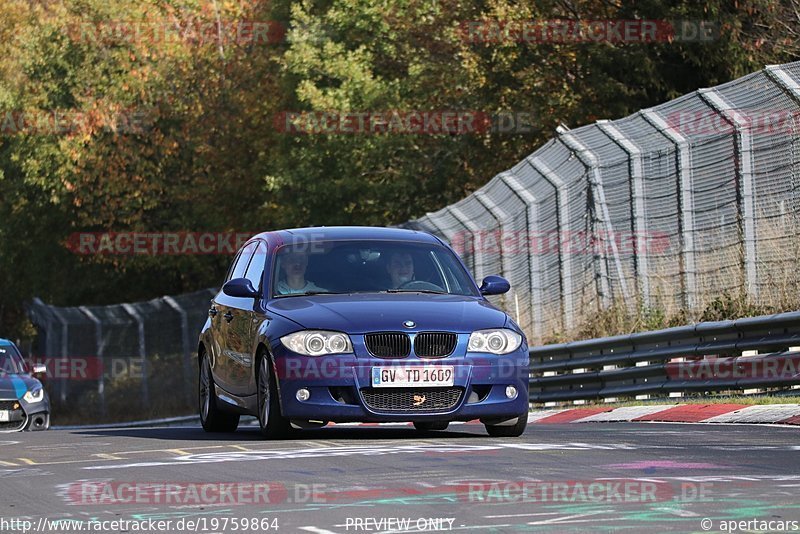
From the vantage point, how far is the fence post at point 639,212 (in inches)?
806

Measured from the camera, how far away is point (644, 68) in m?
34.2

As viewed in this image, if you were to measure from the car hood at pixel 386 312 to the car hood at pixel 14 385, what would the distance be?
36.9ft

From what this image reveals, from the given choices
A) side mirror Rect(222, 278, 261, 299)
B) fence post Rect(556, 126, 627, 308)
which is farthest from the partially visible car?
side mirror Rect(222, 278, 261, 299)

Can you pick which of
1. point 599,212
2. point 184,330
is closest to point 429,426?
point 599,212

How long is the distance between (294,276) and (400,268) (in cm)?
83

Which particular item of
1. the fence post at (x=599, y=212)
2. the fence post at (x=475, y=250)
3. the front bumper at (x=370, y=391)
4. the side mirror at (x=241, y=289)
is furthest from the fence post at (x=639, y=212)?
the front bumper at (x=370, y=391)

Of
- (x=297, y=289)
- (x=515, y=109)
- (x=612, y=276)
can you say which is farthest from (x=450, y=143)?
(x=297, y=289)

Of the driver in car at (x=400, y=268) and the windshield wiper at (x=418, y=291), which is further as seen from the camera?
the driver in car at (x=400, y=268)

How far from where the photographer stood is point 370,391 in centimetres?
1267

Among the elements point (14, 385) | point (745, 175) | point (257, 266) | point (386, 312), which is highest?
point (745, 175)

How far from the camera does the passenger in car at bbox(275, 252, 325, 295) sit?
13.8 meters

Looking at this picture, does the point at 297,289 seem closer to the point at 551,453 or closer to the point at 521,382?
the point at 521,382

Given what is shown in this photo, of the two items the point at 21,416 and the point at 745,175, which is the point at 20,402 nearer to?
the point at 21,416

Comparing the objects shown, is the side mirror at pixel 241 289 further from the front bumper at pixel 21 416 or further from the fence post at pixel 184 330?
the fence post at pixel 184 330
